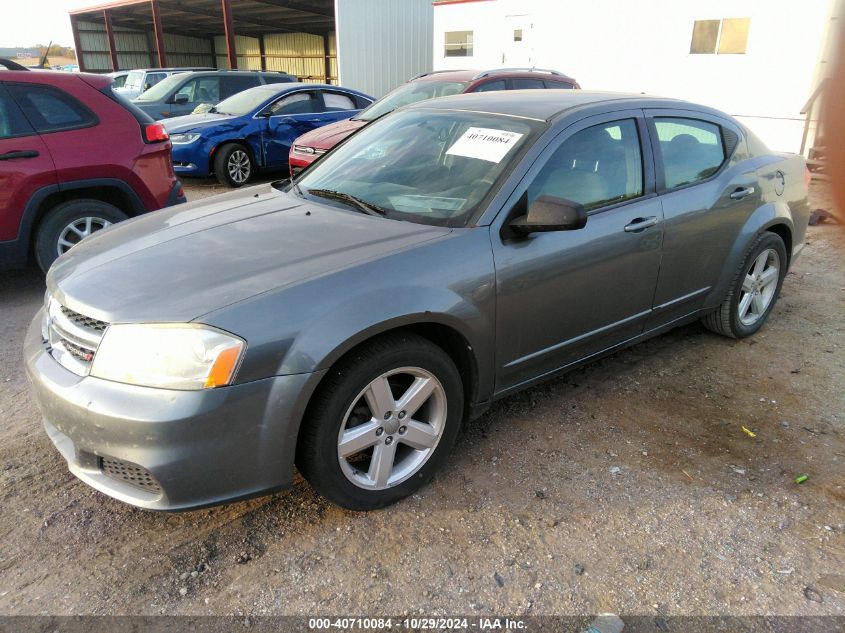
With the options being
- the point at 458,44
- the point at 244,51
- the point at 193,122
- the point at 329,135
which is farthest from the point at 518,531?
the point at 244,51

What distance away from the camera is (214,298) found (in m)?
2.32

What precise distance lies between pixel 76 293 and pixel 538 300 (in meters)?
1.95

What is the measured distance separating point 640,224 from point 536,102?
847 millimetres

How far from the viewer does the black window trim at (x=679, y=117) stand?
3520 millimetres

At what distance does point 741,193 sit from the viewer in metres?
3.92

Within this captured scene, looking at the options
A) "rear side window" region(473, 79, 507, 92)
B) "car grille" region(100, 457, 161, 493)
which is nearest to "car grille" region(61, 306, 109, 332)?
"car grille" region(100, 457, 161, 493)

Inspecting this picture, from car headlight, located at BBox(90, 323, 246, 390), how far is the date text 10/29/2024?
90 cm

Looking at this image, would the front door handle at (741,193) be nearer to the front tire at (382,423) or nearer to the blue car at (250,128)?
the front tire at (382,423)

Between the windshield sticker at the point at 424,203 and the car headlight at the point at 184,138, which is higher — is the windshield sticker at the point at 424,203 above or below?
above

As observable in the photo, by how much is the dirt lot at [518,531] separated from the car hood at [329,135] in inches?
202

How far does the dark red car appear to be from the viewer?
8023 mm

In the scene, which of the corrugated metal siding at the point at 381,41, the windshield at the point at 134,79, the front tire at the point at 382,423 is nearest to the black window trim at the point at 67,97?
the front tire at the point at 382,423

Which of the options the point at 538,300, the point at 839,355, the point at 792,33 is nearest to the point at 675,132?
the point at 538,300

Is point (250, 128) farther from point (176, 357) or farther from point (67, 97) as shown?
point (176, 357)
